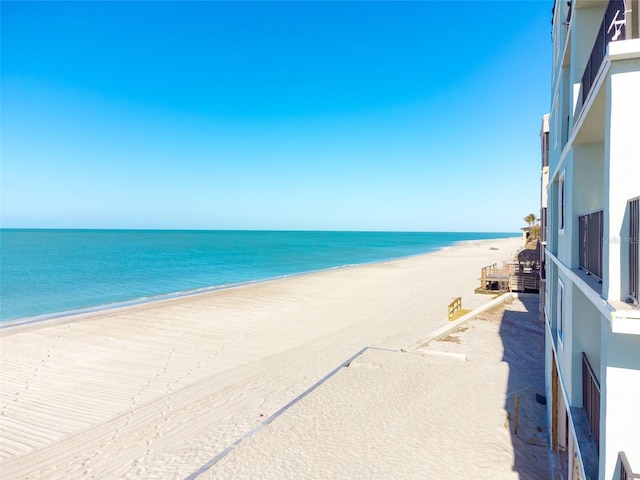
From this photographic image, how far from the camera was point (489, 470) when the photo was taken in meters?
7.24

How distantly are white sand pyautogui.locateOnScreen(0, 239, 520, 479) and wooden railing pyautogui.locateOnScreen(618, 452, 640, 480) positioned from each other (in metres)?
4.73

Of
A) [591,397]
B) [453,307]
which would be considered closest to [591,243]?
[591,397]

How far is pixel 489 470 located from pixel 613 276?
5500 millimetres

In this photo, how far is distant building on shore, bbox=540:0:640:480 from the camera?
340cm

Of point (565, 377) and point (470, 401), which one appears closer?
point (565, 377)

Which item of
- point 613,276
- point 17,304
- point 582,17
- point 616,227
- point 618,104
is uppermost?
point 582,17

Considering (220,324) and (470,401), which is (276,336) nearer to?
(220,324)

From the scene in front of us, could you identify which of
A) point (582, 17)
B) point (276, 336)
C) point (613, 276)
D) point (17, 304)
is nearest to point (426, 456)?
point (613, 276)

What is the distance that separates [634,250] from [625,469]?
6.10ft

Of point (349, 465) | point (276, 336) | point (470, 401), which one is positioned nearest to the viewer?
point (349, 465)

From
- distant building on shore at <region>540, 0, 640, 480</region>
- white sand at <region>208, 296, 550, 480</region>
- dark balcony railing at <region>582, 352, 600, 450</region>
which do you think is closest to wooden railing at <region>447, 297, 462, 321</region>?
white sand at <region>208, 296, 550, 480</region>

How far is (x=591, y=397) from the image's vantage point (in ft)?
16.7

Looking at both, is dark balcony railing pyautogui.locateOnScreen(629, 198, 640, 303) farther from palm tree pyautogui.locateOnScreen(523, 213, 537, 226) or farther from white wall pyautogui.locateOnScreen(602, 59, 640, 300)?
palm tree pyautogui.locateOnScreen(523, 213, 537, 226)

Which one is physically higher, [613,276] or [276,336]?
[613,276]
